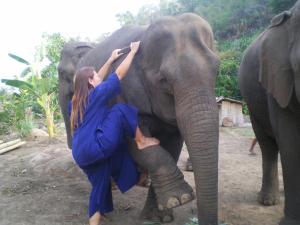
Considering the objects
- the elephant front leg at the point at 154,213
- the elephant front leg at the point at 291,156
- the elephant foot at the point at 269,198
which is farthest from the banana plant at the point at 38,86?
the elephant front leg at the point at 291,156

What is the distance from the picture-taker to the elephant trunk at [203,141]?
3520 mm

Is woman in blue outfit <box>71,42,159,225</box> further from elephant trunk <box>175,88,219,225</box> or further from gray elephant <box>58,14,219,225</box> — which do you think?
elephant trunk <box>175,88,219,225</box>

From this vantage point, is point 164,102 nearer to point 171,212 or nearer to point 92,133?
point 92,133

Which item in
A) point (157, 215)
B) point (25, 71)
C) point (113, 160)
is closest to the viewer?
point (113, 160)

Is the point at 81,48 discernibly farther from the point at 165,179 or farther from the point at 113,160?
the point at 165,179

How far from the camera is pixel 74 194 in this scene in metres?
6.34

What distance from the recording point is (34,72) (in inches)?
490

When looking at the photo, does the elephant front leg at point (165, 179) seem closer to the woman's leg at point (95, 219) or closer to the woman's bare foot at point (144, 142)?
the woman's bare foot at point (144, 142)

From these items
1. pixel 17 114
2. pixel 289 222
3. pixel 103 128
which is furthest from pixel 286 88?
pixel 17 114

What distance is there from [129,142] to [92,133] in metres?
0.44

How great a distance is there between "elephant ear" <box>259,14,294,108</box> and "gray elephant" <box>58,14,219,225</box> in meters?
0.58

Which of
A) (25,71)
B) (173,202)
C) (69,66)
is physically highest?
(69,66)

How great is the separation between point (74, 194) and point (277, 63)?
3.53 m

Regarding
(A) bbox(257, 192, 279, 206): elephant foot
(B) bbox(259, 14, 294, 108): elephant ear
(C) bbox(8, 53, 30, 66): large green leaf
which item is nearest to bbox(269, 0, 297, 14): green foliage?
(C) bbox(8, 53, 30, 66): large green leaf
